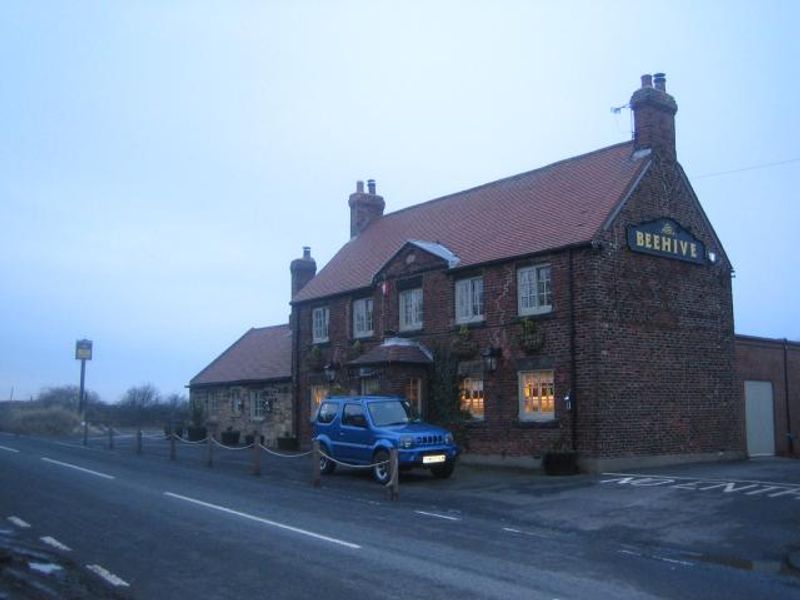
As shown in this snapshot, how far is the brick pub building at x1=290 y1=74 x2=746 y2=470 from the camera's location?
2067cm

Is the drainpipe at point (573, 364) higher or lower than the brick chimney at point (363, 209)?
lower

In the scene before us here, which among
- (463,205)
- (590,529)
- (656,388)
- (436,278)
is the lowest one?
(590,529)

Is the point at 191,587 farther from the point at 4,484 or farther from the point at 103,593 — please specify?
the point at 4,484

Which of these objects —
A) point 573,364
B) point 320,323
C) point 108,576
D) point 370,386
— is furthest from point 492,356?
point 108,576

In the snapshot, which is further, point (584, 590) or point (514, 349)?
point (514, 349)

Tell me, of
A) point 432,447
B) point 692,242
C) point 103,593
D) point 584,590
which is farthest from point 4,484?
point 692,242

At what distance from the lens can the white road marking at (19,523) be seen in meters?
11.7

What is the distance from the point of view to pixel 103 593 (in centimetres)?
780

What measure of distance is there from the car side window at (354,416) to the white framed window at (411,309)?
568 cm

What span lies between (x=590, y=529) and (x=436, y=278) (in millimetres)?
13148

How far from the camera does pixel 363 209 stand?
3459cm

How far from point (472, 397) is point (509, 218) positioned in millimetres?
5612

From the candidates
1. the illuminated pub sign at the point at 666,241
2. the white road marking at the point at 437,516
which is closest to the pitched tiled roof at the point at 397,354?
the illuminated pub sign at the point at 666,241

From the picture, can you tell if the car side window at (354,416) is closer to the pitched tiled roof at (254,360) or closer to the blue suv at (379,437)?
the blue suv at (379,437)
